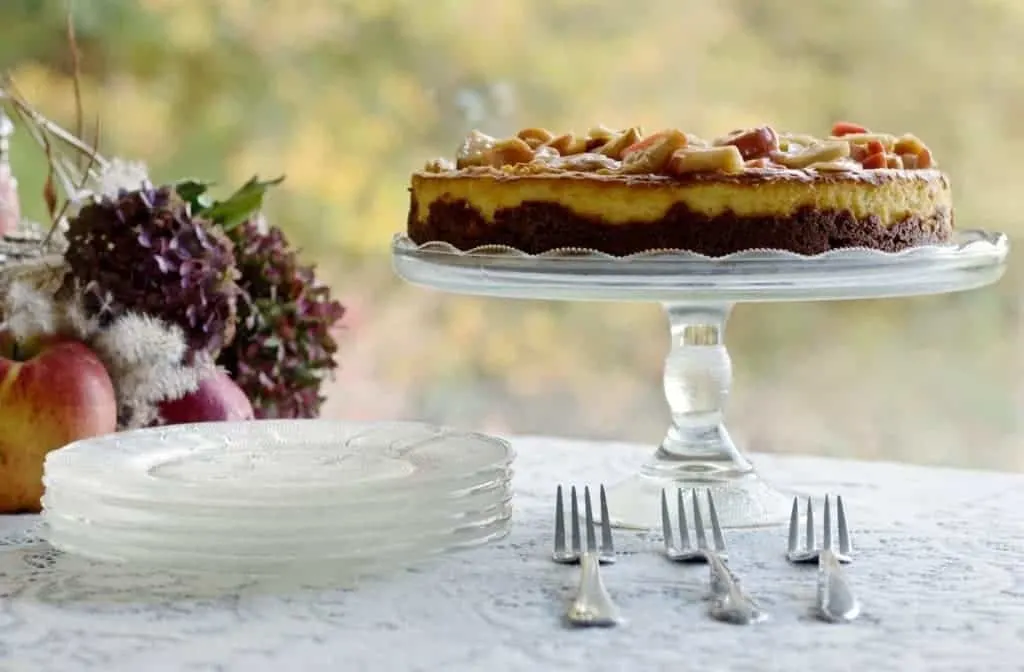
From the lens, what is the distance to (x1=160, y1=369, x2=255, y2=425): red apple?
4.12 ft

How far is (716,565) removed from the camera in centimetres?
90

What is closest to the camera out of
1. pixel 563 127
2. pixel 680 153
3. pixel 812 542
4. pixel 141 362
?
pixel 812 542

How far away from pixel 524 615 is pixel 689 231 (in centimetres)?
35

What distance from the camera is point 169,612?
85 cm

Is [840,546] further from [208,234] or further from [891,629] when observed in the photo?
[208,234]

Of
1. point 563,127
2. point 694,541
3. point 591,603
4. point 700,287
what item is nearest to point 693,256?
point 700,287

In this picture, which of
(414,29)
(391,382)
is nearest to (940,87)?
(414,29)

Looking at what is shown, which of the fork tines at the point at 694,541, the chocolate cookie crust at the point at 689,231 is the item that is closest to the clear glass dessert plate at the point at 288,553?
the fork tines at the point at 694,541

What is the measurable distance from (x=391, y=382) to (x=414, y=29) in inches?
24.3

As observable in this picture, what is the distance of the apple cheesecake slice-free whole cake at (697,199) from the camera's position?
3.51 ft

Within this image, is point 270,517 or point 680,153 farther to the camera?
point 680,153

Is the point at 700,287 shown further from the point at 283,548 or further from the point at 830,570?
the point at 283,548

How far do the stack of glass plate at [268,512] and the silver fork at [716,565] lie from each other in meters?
0.12

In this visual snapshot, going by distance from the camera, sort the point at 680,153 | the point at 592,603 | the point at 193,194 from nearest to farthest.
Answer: the point at 592,603 → the point at 680,153 → the point at 193,194
